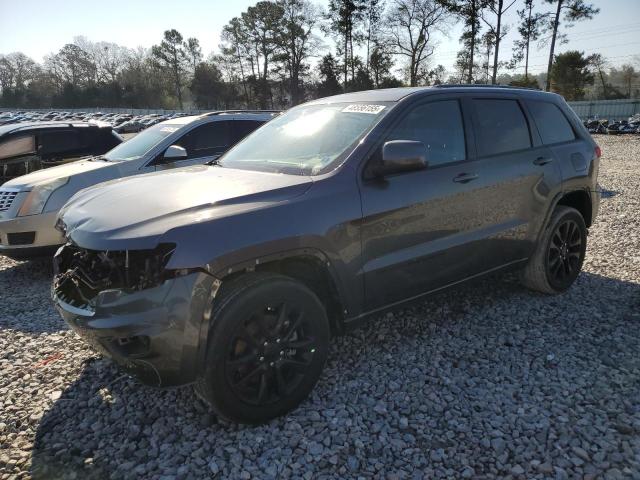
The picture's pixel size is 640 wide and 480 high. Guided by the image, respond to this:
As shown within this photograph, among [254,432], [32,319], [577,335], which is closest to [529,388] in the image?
[577,335]

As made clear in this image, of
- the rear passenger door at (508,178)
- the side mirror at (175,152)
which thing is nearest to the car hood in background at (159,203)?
the rear passenger door at (508,178)

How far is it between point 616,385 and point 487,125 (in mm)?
2107

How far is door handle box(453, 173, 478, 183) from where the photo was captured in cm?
341

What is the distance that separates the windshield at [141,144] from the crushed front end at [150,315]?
4054mm

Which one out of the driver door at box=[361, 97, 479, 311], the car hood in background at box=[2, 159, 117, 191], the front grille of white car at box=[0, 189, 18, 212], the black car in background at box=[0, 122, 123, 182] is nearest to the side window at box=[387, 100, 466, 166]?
the driver door at box=[361, 97, 479, 311]

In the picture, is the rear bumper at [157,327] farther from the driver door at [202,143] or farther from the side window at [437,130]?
the driver door at [202,143]

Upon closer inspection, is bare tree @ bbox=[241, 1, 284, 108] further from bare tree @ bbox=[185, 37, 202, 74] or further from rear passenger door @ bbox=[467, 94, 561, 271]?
rear passenger door @ bbox=[467, 94, 561, 271]

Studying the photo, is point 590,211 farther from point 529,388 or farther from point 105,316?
point 105,316

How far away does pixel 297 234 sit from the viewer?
261cm

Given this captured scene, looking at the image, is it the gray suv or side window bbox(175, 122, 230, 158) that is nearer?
the gray suv

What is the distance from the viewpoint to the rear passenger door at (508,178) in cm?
365

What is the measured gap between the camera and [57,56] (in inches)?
3211

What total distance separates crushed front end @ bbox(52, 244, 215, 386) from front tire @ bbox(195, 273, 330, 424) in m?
0.13

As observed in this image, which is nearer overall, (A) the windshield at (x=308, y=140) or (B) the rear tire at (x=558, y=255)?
(A) the windshield at (x=308, y=140)
